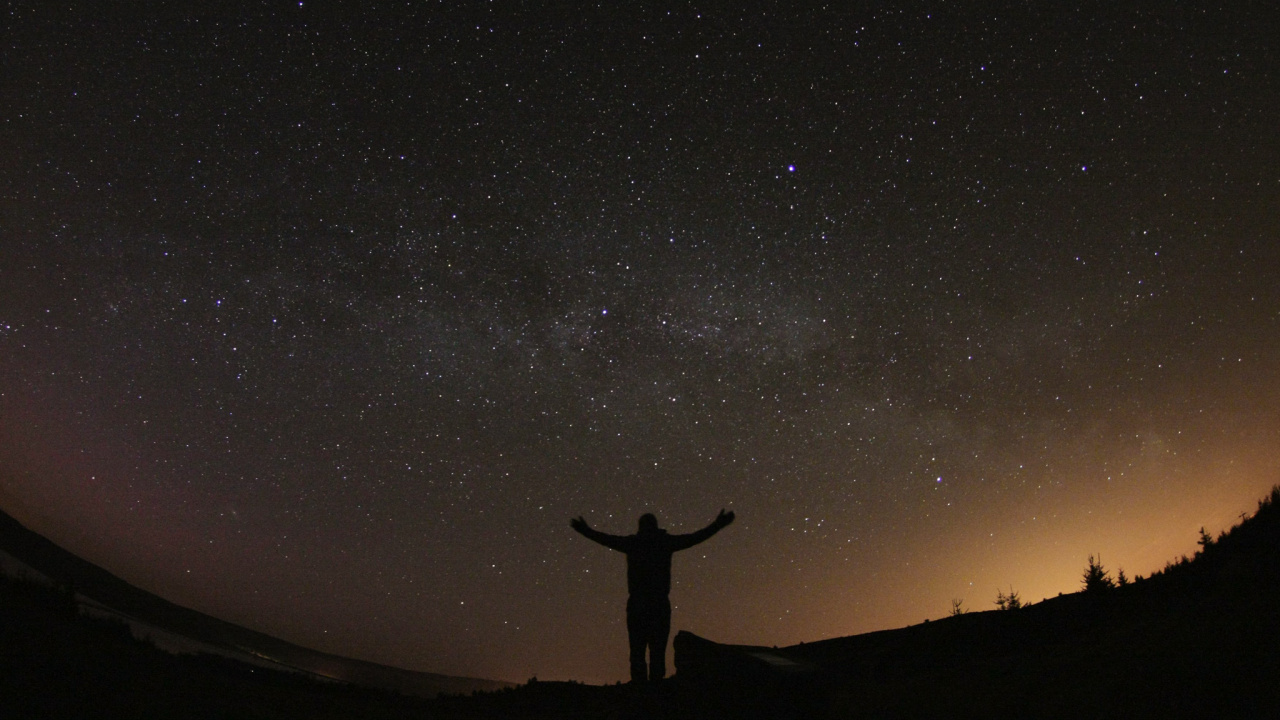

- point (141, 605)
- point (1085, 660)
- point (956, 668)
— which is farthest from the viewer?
point (141, 605)

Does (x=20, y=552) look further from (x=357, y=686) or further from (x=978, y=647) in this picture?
(x=978, y=647)

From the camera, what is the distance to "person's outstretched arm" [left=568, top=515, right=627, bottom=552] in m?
6.51

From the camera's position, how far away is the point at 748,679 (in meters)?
5.12

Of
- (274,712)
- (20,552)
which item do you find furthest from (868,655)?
(20,552)

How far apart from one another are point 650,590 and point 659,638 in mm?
477

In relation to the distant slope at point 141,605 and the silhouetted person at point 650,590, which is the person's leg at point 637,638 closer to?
the silhouetted person at point 650,590

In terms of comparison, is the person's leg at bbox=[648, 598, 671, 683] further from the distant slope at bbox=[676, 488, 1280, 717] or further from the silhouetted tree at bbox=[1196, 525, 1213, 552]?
the silhouetted tree at bbox=[1196, 525, 1213, 552]

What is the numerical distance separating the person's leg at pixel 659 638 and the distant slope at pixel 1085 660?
0.66 ft

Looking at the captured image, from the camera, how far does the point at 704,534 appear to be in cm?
651

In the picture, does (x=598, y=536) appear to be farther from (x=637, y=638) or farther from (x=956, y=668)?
(x=956, y=668)

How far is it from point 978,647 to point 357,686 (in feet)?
32.9

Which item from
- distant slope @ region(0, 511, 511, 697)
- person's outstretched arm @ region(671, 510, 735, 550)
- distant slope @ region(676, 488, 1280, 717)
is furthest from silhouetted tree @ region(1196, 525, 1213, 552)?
distant slope @ region(0, 511, 511, 697)

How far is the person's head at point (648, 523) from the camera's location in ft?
21.2

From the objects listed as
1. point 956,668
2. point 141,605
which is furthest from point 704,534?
point 141,605
